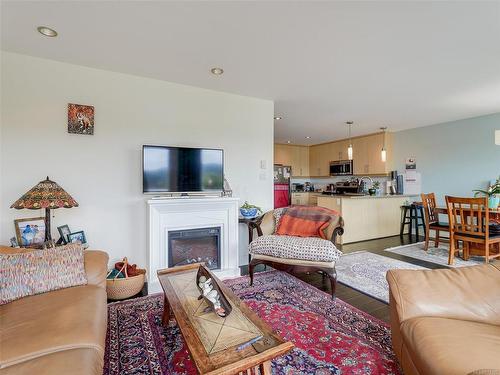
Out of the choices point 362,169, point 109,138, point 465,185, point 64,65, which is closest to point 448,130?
point 465,185

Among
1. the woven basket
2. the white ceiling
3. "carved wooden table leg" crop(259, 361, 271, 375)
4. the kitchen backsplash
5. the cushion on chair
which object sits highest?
the white ceiling

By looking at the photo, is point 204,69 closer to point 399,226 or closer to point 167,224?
point 167,224

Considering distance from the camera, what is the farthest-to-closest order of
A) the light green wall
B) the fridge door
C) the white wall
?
the fridge door < the light green wall < the white wall

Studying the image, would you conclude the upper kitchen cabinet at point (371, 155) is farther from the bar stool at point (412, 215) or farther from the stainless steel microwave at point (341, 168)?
the bar stool at point (412, 215)

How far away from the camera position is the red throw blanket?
289cm

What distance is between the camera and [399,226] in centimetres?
548

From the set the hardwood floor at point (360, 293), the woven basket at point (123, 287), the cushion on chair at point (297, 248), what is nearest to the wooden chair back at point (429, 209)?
the hardwood floor at point (360, 293)

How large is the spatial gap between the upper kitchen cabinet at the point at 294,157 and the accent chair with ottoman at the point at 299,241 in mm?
4418

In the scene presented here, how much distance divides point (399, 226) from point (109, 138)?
573 centimetres

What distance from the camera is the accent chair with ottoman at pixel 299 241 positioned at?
2.45m

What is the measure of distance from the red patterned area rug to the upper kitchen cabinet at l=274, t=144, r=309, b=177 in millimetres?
5232

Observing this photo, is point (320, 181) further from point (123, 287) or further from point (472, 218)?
point (123, 287)

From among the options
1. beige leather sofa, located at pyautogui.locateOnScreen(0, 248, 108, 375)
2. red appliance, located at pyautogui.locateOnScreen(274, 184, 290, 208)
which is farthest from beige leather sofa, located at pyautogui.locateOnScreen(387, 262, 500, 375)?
red appliance, located at pyautogui.locateOnScreen(274, 184, 290, 208)

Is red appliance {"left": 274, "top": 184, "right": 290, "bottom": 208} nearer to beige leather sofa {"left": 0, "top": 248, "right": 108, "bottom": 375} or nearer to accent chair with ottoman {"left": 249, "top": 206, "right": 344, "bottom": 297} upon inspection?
accent chair with ottoman {"left": 249, "top": 206, "right": 344, "bottom": 297}
